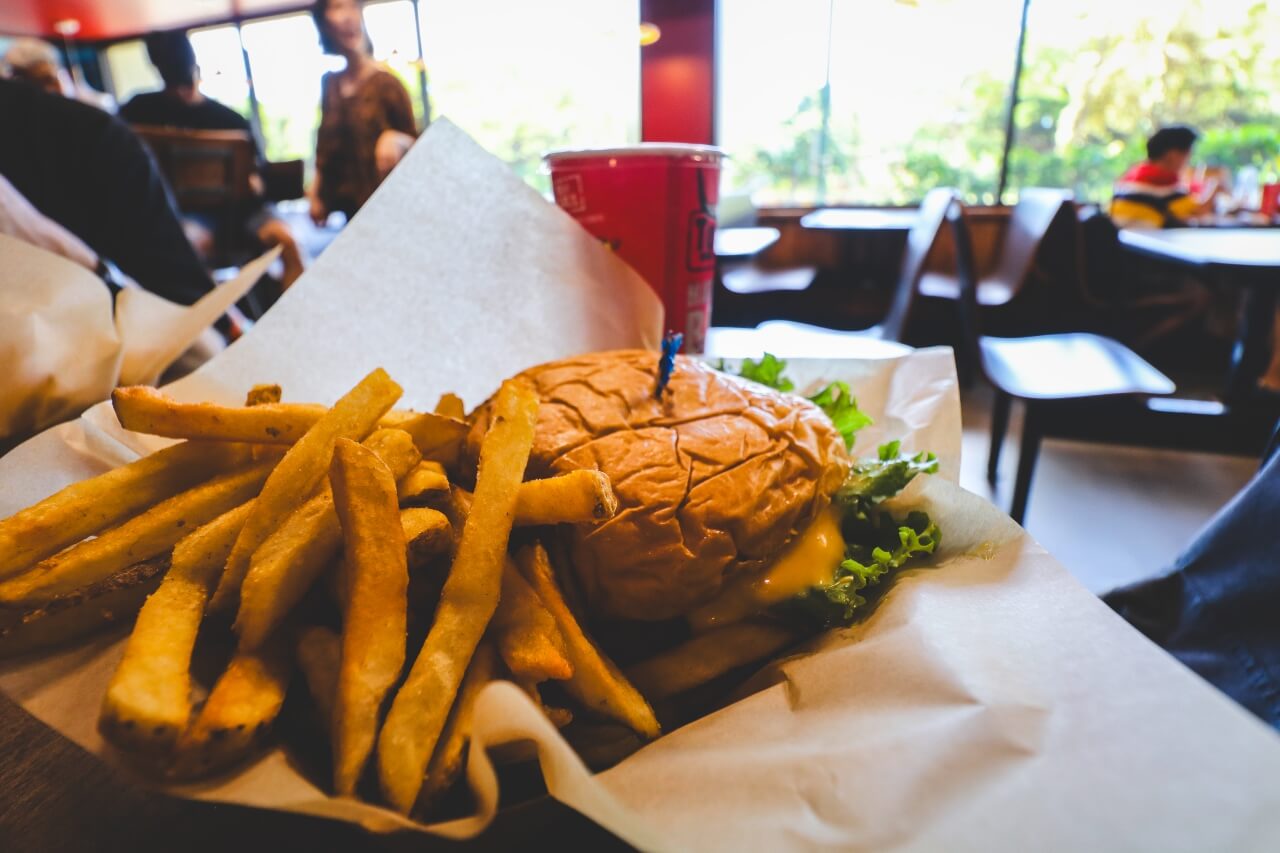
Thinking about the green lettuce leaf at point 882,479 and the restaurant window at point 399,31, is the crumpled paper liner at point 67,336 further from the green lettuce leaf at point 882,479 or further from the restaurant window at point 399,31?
the restaurant window at point 399,31

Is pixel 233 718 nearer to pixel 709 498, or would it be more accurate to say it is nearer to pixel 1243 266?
pixel 709 498

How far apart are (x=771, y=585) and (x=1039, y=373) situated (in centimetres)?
263

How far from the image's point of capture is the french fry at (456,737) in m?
0.60

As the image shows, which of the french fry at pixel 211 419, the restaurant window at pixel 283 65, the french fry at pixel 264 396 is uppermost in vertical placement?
the restaurant window at pixel 283 65

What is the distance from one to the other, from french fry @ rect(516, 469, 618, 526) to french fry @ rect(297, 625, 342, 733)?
230 millimetres

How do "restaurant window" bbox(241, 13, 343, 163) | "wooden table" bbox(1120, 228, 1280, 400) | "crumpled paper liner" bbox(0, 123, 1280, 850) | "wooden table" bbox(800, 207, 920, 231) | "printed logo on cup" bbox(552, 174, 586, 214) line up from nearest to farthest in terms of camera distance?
1. "crumpled paper liner" bbox(0, 123, 1280, 850)
2. "printed logo on cup" bbox(552, 174, 586, 214)
3. "wooden table" bbox(1120, 228, 1280, 400)
4. "wooden table" bbox(800, 207, 920, 231)
5. "restaurant window" bbox(241, 13, 343, 163)

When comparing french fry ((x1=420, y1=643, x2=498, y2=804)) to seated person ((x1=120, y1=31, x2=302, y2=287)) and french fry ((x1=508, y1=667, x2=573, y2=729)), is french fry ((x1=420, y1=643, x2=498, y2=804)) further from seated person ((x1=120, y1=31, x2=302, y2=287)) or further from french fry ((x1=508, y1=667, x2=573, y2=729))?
seated person ((x1=120, y1=31, x2=302, y2=287))

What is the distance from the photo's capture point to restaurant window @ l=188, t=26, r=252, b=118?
38.1ft

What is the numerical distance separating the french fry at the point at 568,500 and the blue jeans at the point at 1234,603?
3.03ft

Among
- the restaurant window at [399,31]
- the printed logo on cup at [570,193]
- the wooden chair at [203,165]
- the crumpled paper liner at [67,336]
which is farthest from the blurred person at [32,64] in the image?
the restaurant window at [399,31]

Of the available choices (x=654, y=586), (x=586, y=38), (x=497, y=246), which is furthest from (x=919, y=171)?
(x=654, y=586)

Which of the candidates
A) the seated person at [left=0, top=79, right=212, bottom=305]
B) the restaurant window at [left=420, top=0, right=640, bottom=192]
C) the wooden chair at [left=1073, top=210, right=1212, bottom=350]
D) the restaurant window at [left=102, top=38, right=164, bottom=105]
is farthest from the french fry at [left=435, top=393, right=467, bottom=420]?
the restaurant window at [left=102, top=38, right=164, bottom=105]

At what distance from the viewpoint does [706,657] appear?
33.8 inches

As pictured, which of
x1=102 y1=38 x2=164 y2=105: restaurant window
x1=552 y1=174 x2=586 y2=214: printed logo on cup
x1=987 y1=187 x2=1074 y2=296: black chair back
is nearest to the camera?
x1=552 y1=174 x2=586 y2=214: printed logo on cup
